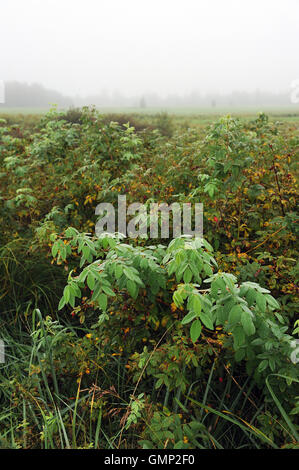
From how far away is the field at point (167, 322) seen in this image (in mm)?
1889

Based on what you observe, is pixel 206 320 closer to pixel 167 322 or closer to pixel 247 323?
pixel 247 323

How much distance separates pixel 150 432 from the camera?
1.93 meters

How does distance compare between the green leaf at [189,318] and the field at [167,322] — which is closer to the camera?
the green leaf at [189,318]

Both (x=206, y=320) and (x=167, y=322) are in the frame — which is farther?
(x=167, y=322)

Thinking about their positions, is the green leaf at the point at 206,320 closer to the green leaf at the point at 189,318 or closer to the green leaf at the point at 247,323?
the green leaf at the point at 189,318

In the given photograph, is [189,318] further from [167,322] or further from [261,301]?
[167,322]

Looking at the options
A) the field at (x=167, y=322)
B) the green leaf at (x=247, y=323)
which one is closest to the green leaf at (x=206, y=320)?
the field at (x=167, y=322)

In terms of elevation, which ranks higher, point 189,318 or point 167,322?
point 189,318

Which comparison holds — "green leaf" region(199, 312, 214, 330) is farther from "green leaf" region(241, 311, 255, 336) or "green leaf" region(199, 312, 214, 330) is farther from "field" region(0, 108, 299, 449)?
"green leaf" region(241, 311, 255, 336)

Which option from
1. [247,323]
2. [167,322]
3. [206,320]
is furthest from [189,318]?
[167,322]

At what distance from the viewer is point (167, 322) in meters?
2.43

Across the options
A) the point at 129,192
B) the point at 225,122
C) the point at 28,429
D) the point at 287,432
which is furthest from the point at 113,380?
the point at 225,122

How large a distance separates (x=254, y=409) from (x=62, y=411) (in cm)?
111
